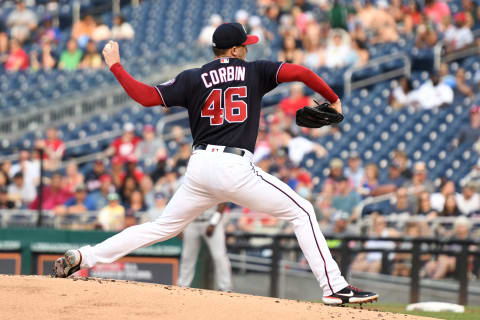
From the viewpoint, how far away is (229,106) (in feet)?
18.0

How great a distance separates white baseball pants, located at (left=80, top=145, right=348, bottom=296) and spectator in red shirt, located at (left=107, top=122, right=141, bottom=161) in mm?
8335

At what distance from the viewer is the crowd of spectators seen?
60.9ft

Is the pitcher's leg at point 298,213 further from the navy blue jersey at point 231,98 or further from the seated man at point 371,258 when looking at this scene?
the seated man at point 371,258

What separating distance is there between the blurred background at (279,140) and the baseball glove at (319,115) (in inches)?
179

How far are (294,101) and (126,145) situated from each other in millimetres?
2669

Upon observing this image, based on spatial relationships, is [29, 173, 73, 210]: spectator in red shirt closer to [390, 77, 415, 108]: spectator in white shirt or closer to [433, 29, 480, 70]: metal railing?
[390, 77, 415, 108]: spectator in white shirt

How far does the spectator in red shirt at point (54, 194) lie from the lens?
12.0 metres

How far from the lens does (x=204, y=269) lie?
10.8 meters

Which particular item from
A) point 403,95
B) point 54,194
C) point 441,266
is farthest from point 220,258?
point 403,95

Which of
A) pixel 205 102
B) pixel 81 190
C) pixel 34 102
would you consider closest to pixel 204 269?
pixel 81 190

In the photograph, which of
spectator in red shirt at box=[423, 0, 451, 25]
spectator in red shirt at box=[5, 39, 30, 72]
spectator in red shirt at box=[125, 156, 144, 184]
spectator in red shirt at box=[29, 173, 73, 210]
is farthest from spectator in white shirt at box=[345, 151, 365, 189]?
spectator in red shirt at box=[5, 39, 30, 72]

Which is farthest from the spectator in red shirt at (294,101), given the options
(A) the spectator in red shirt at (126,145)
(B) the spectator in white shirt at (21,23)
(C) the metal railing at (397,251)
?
(B) the spectator in white shirt at (21,23)

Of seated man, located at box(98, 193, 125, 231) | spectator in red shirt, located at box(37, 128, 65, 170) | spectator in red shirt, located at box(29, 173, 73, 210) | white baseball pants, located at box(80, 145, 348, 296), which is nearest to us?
white baseball pants, located at box(80, 145, 348, 296)

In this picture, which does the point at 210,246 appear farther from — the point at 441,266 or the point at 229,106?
the point at 229,106
